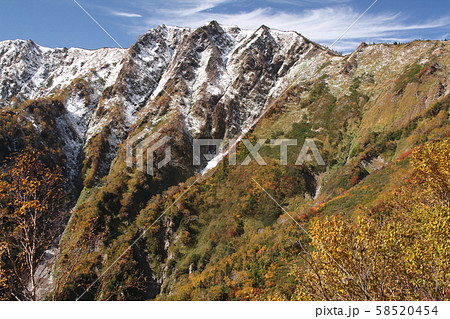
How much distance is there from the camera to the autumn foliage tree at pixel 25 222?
22.3 ft

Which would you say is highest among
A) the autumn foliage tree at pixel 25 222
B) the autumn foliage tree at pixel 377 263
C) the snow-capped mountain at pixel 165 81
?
the snow-capped mountain at pixel 165 81

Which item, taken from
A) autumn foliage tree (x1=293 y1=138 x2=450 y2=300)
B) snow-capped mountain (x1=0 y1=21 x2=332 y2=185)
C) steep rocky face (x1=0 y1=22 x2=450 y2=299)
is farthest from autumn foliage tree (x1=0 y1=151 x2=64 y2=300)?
snow-capped mountain (x1=0 y1=21 x2=332 y2=185)

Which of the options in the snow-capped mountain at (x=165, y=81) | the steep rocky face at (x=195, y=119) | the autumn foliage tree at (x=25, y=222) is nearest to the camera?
the autumn foliage tree at (x=25, y=222)

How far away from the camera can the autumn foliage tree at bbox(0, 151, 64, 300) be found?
267 inches

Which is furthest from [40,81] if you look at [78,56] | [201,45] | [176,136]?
[176,136]

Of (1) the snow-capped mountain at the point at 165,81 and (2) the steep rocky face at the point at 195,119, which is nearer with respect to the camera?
(2) the steep rocky face at the point at 195,119

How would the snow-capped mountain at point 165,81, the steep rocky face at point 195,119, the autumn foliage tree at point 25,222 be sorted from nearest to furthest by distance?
the autumn foliage tree at point 25,222, the steep rocky face at point 195,119, the snow-capped mountain at point 165,81

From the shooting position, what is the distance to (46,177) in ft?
25.2

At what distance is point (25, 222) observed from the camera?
6855mm

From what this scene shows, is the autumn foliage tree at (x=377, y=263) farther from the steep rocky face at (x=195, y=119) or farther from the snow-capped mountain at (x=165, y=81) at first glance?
the snow-capped mountain at (x=165, y=81)

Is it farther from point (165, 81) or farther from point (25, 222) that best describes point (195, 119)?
point (25, 222)

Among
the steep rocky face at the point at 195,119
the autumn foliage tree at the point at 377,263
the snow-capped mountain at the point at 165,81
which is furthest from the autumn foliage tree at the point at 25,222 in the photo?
the snow-capped mountain at the point at 165,81

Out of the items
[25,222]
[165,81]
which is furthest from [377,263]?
[165,81]

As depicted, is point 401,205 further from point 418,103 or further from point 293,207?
point 418,103
